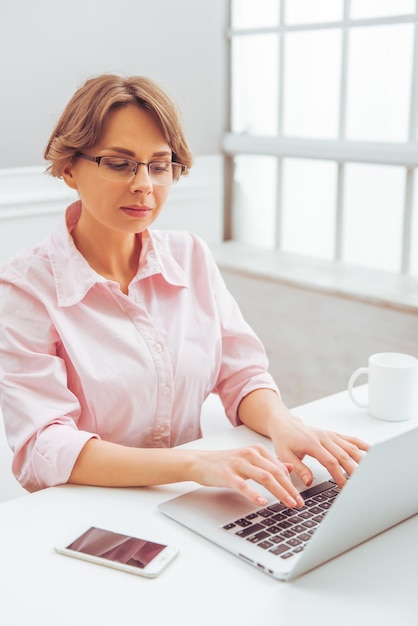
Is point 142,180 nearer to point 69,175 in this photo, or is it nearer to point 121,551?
point 69,175

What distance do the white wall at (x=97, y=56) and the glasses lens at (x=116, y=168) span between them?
4.10 ft

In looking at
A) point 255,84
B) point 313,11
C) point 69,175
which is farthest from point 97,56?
point 69,175

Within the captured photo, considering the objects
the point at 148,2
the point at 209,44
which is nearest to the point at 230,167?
the point at 209,44

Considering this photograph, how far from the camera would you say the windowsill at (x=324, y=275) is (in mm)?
2527

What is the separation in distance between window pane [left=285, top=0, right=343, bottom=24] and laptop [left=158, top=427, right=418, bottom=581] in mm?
2059

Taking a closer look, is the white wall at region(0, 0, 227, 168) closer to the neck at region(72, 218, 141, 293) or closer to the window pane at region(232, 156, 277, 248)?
the window pane at region(232, 156, 277, 248)

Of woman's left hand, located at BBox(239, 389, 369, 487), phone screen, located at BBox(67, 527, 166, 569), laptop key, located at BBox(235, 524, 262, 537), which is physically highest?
woman's left hand, located at BBox(239, 389, 369, 487)

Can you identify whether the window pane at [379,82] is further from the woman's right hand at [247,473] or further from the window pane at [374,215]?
the woman's right hand at [247,473]

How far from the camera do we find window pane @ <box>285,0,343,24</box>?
279cm

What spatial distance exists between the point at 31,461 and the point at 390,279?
1721mm

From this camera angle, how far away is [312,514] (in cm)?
111

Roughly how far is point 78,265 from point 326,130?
1748 mm

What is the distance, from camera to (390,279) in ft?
8.86

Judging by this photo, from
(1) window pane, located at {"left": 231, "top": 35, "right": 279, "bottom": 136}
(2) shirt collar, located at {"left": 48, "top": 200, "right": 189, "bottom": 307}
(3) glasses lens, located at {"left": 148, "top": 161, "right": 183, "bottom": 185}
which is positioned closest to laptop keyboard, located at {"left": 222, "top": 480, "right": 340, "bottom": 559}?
(2) shirt collar, located at {"left": 48, "top": 200, "right": 189, "bottom": 307}
